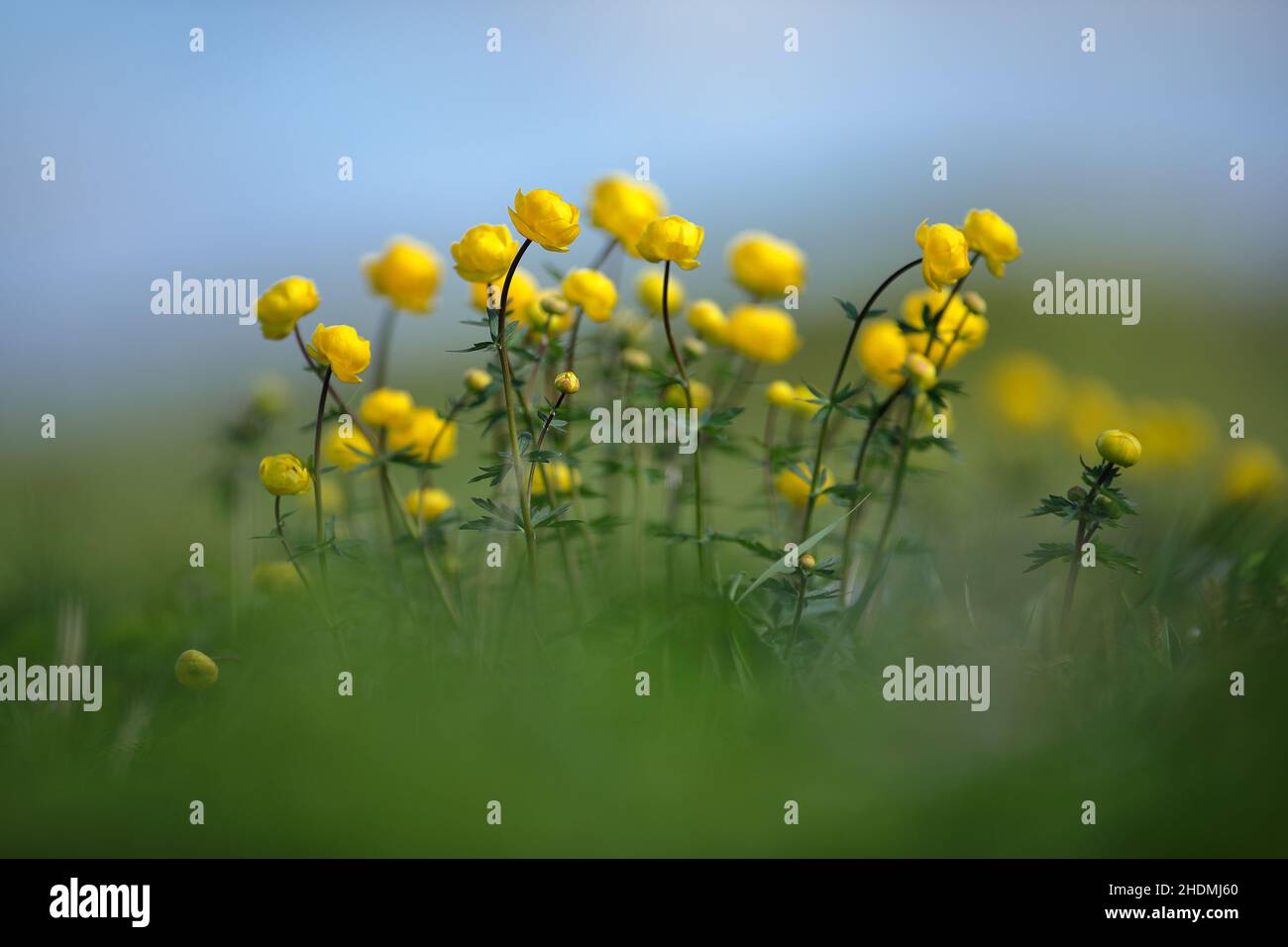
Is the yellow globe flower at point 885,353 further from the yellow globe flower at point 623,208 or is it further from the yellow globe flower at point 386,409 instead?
the yellow globe flower at point 386,409

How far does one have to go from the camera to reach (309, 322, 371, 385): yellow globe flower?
1.67 meters

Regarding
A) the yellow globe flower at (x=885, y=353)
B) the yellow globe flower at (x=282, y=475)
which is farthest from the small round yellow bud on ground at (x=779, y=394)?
the yellow globe flower at (x=282, y=475)

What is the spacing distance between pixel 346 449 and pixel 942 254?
3.89ft

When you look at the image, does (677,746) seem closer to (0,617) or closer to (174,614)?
(174,614)

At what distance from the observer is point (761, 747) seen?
1.33 metres

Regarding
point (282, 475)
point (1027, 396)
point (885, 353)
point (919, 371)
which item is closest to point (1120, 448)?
point (919, 371)

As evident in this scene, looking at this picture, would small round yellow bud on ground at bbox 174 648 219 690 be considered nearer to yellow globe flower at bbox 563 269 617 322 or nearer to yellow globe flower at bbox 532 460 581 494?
yellow globe flower at bbox 532 460 581 494

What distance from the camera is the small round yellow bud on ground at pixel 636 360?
204 cm

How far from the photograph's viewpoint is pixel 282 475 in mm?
1699

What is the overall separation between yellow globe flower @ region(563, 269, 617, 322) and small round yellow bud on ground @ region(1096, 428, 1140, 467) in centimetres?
91

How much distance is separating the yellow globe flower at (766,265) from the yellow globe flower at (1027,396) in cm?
196
